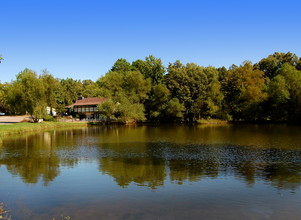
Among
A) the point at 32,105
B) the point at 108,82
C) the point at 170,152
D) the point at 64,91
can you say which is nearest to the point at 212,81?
the point at 108,82

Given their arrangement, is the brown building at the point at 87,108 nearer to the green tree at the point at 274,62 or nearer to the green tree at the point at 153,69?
the green tree at the point at 153,69

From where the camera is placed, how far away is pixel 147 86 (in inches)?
3393

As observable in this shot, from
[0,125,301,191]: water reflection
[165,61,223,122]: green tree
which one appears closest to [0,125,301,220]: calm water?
[0,125,301,191]: water reflection

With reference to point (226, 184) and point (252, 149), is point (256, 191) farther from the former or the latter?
point (252, 149)

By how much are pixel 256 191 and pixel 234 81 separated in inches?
2902

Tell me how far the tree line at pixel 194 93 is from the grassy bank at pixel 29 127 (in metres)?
5.49

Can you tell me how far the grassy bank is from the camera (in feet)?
162

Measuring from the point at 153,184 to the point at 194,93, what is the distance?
Answer: 68.2 m

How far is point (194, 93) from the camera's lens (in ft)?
276

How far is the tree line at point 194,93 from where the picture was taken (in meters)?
73.2

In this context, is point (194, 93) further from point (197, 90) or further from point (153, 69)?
point (153, 69)

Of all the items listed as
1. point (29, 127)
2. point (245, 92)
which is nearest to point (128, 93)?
point (29, 127)

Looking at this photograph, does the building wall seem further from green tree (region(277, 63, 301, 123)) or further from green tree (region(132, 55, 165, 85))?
green tree (region(277, 63, 301, 123))

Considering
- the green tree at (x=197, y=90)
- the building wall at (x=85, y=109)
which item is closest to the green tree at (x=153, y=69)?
the green tree at (x=197, y=90)
